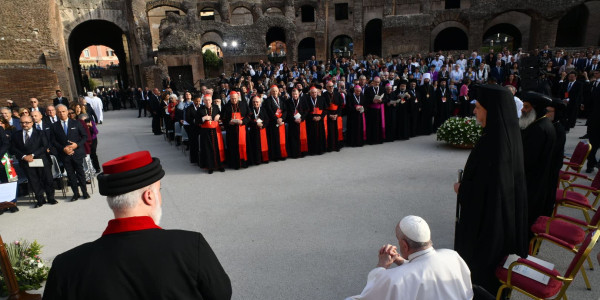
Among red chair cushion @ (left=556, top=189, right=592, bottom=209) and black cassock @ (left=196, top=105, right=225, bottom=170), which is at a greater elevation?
black cassock @ (left=196, top=105, right=225, bottom=170)

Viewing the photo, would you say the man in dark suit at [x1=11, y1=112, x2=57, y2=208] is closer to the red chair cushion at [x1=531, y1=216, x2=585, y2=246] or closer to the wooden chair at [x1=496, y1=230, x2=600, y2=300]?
the wooden chair at [x1=496, y1=230, x2=600, y2=300]

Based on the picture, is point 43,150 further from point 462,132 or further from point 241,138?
point 462,132

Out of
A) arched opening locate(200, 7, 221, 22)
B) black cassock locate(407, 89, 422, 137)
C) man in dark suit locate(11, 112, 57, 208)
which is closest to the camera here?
man in dark suit locate(11, 112, 57, 208)

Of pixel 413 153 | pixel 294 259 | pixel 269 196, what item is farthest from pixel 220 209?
pixel 413 153

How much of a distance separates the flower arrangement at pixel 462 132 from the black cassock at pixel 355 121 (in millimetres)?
2204

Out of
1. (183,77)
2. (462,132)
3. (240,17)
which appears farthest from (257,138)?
(240,17)

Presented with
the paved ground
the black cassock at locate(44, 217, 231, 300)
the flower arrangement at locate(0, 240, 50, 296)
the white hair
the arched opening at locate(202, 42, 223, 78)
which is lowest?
the paved ground

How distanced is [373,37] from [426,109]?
2513 cm

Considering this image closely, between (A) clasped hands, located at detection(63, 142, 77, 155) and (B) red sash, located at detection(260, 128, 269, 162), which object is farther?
(B) red sash, located at detection(260, 128, 269, 162)

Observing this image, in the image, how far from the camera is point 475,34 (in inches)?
996

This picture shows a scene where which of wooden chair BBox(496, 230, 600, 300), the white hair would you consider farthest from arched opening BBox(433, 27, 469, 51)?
the white hair

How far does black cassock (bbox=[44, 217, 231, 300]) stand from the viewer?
144 cm

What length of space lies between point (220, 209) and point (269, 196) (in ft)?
3.15

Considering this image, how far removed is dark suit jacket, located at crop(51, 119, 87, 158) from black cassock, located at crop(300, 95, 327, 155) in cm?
522
